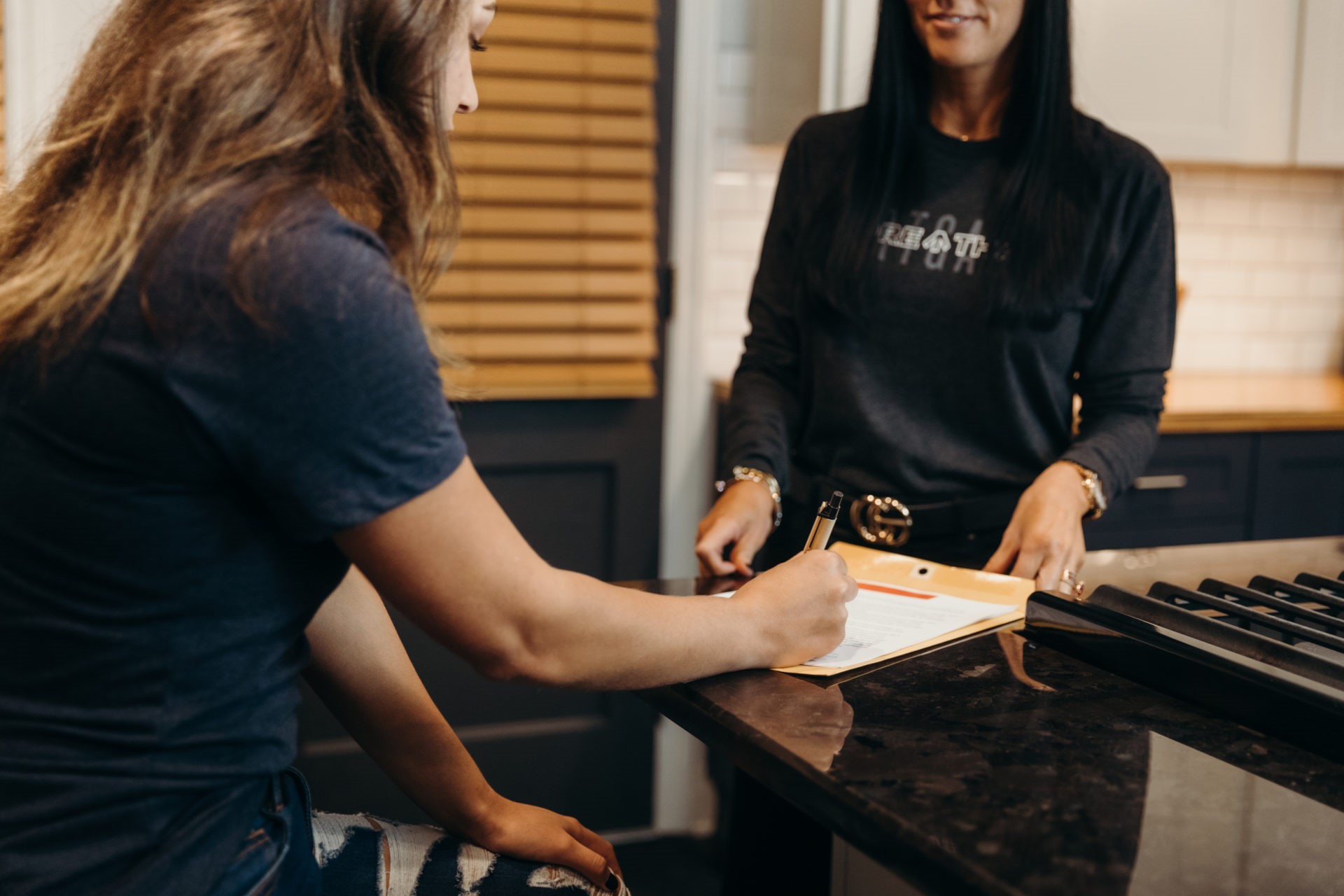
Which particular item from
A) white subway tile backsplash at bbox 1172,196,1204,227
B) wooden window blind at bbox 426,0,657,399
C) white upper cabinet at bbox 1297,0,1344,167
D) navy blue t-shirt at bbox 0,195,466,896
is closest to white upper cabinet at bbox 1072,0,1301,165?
white upper cabinet at bbox 1297,0,1344,167

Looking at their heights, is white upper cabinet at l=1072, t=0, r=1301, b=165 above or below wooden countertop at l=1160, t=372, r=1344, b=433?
above

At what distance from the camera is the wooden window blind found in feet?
8.17

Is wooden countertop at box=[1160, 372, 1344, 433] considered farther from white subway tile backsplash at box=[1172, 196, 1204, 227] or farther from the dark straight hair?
the dark straight hair

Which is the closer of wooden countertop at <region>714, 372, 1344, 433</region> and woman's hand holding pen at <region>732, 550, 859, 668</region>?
woman's hand holding pen at <region>732, 550, 859, 668</region>

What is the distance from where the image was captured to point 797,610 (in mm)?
1021

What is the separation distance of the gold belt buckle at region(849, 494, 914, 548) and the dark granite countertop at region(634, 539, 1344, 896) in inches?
19.0

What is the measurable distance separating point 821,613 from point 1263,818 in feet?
1.22

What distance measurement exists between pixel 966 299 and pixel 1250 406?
133 cm

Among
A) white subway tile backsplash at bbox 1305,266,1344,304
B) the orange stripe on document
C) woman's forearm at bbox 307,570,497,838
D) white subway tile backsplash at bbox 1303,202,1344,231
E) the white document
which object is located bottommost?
woman's forearm at bbox 307,570,497,838

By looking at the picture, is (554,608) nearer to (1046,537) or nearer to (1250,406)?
(1046,537)

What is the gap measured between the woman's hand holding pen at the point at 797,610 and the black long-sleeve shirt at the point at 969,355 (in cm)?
53

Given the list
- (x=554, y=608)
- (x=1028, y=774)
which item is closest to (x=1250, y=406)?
(x=1028, y=774)

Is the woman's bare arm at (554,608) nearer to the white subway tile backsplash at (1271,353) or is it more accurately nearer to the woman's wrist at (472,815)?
the woman's wrist at (472,815)

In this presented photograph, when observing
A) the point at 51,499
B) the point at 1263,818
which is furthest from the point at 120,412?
the point at 1263,818
